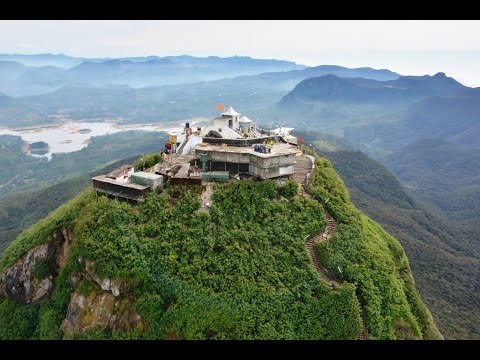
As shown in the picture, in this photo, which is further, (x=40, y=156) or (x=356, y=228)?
(x=40, y=156)

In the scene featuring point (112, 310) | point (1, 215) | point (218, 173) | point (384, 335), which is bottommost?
point (1, 215)

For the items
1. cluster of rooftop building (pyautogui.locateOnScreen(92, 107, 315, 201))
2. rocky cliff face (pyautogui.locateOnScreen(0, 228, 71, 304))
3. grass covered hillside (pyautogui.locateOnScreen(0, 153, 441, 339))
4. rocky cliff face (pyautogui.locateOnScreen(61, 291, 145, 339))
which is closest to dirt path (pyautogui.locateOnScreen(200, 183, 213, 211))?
grass covered hillside (pyautogui.locateOnScreen(0, 153, 441, 339))

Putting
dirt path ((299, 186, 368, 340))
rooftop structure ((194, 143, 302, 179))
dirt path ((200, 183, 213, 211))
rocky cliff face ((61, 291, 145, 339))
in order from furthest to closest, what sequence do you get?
rooftop structure ((194, 143, 302, 179)) → dirt path ((200, 183, 213, 211)) → dirt path ((299, 186, 368, 340)) → rocky cliff face ((61, 291, 145, 339))

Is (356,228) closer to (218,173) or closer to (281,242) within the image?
(281,242)

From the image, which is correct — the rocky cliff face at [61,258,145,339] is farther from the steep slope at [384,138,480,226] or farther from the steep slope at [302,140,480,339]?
the steep slope at [384,138,480,226]
